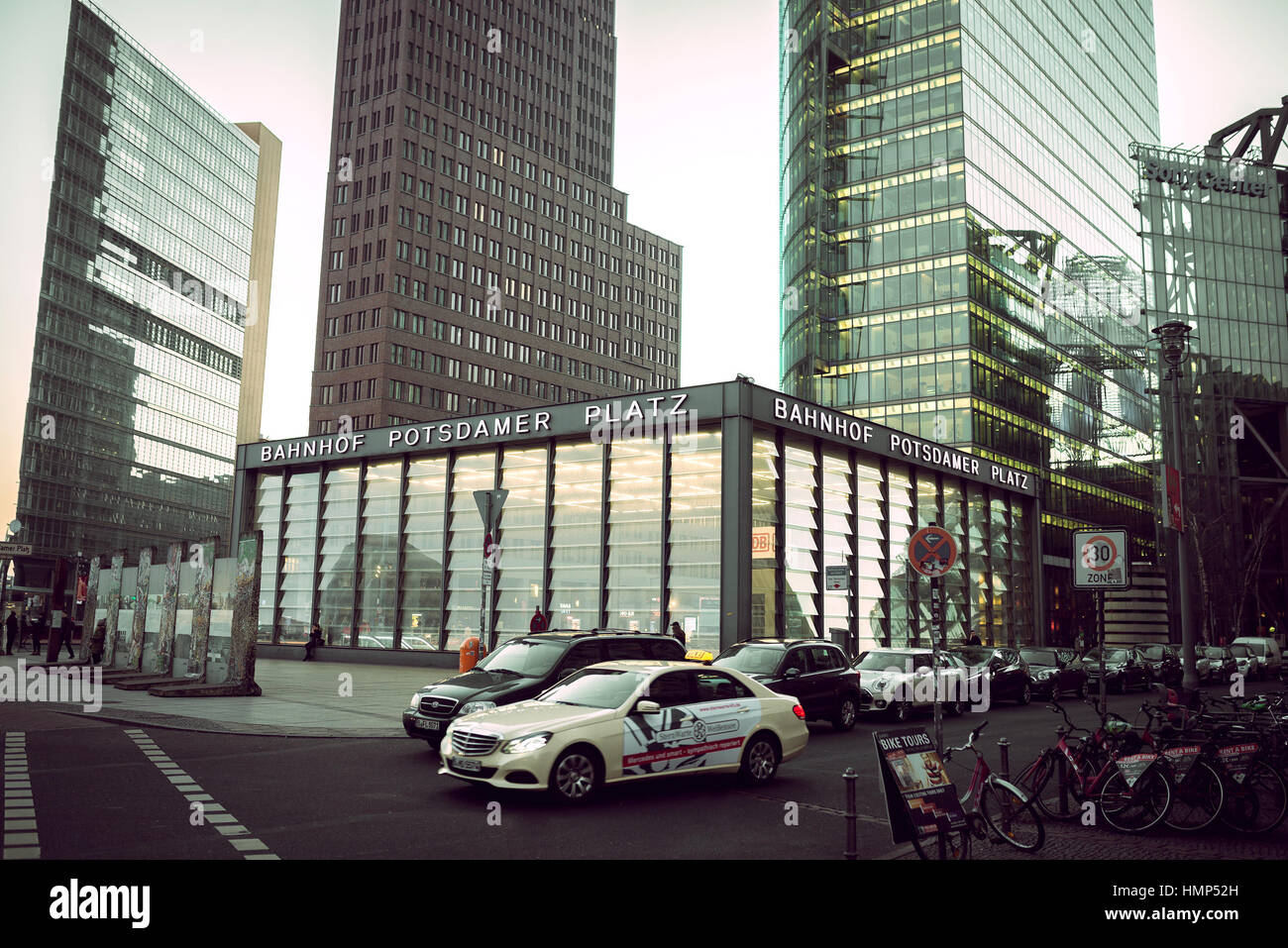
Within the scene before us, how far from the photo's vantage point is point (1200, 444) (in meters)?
71.6

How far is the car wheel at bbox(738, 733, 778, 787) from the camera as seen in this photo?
11523mm

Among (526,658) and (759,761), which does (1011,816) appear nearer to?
(759,761)

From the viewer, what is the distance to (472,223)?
4038 inches

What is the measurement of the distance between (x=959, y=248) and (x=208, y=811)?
59.3 meters

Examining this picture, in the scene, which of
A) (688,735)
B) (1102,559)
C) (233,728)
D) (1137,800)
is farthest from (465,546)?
(1137,800)

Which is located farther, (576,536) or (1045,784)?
(576,536)

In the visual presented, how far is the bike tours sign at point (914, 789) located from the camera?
278 inches

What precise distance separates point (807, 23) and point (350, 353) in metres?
51.8

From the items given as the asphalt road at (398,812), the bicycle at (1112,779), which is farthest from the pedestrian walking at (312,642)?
the bicycle at (1112,779)

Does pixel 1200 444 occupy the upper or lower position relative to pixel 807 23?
lower

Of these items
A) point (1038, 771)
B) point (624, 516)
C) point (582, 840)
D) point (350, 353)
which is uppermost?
point (350, 353)

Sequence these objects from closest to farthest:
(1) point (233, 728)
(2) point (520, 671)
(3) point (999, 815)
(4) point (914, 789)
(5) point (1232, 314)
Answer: (4) point (914, 789), (3) point (999, 815), (2) point (520, 671), (1) point (233, 728), (5) point (1232, 314)
